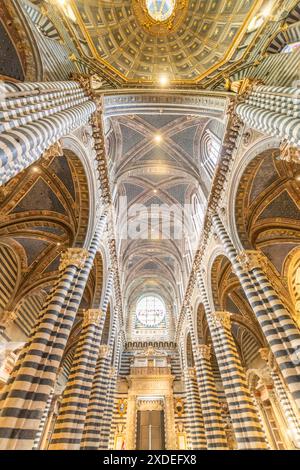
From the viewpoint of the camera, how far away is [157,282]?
24.8 metres

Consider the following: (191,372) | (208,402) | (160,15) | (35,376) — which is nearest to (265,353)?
(191,372)

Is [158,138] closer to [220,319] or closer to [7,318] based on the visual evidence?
[220,319]

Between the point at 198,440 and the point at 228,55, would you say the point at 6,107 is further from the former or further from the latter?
the point at 198,440

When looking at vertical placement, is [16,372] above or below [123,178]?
below

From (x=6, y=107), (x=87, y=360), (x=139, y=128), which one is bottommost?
(x=87, y=360)

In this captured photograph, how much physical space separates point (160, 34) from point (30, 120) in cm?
1039

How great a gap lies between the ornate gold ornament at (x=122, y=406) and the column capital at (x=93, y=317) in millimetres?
11399

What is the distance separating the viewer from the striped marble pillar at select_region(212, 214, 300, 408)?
6.15m

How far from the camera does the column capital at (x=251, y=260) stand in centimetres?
833

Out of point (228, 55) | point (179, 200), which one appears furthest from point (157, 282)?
point (228, 55)

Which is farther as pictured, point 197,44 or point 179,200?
point 179,200

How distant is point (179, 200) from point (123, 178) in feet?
16.4

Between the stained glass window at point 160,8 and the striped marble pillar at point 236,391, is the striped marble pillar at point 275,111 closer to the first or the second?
the stained glass window at point 160,8

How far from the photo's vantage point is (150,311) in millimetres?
23547
